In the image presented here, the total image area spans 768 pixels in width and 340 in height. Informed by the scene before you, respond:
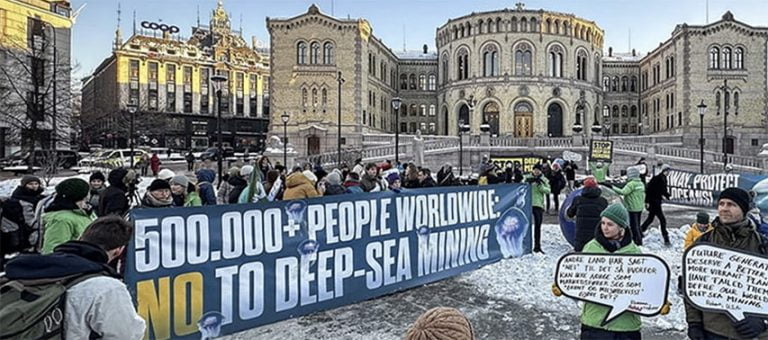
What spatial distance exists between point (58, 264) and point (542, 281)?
7.51 m

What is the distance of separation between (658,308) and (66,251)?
13.2 feet

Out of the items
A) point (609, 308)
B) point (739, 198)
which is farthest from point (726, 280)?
point (609, 308)

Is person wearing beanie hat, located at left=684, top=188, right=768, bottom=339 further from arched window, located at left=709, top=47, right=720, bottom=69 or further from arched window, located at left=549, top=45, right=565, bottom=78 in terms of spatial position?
arched window, located at left=549, top=45, right=565, bottom=78

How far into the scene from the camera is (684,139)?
165 feet

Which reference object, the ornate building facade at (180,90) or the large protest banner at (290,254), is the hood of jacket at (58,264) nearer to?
the large protest banner at (290,254)

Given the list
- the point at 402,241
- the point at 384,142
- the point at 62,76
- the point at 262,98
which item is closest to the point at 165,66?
the point at 262,98

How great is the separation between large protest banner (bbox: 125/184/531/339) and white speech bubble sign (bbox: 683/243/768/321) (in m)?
4.13

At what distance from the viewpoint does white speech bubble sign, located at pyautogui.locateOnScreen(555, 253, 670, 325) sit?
4137 mm

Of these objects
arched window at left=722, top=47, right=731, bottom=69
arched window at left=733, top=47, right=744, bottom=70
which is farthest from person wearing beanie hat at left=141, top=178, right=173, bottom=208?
arched window at left=733, top=47, right=744, bottom=70

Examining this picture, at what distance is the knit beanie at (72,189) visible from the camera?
17.0 ft

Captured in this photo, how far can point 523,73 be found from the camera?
56594mm

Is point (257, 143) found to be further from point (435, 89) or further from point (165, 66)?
point (435, 89)

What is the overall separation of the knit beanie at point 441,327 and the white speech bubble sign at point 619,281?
2600 mm

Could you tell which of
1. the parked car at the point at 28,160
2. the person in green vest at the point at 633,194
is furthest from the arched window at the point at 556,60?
the person in green vest at the point at 633,194
